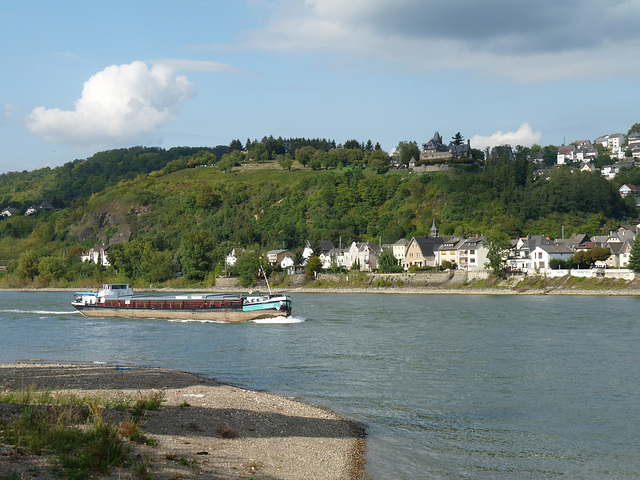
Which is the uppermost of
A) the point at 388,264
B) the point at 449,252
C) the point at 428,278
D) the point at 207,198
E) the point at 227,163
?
the point at 227,163

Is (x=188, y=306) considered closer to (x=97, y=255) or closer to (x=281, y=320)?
(x=281, y=320)

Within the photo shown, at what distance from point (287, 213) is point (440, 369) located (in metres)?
115

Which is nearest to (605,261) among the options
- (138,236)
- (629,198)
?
(629,198)

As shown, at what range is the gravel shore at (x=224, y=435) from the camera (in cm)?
1112

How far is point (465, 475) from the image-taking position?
42.0 ft

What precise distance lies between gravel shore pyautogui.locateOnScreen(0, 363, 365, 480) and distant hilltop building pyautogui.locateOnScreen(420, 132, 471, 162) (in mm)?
129671

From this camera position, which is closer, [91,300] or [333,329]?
[333,329]

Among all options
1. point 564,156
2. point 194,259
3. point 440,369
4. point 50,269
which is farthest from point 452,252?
point 564,156

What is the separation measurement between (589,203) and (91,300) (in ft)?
293

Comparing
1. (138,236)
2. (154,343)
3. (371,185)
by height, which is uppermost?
(371,185)

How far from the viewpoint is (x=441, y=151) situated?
149 metres

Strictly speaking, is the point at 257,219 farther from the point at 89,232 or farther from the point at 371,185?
the point at 89,232

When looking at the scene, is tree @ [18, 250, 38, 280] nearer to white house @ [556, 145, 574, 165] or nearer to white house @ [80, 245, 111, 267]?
white house @ [80, 245, 111, 267]

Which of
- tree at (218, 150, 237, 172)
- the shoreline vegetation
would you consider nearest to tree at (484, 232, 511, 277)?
the shoreline vegetation
